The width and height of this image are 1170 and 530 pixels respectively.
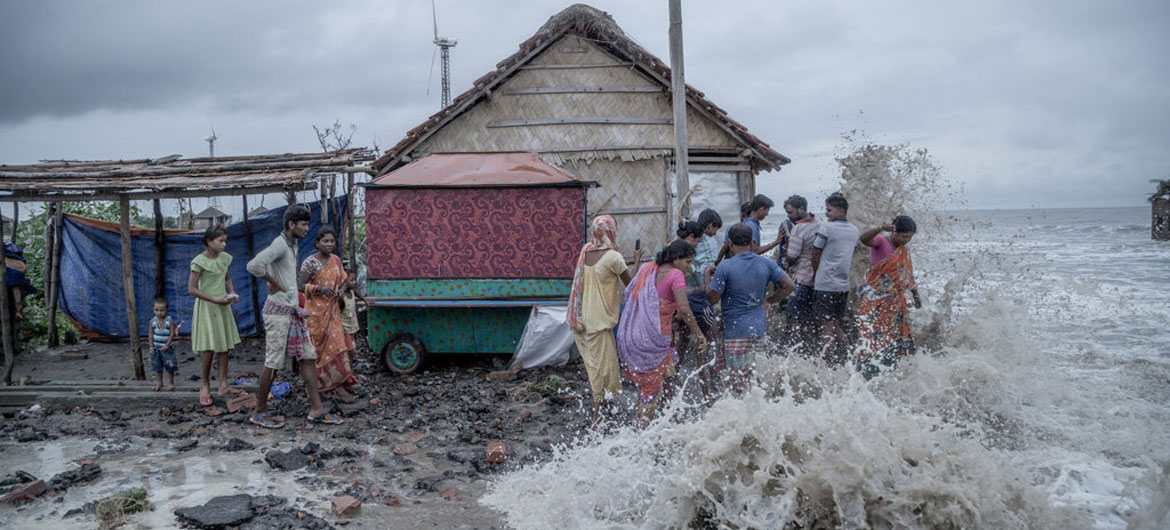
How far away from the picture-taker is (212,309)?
669 cm

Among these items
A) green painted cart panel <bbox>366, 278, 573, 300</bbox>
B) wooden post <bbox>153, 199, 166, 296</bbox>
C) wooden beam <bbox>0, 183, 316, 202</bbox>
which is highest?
wooden beam <bbox>0, 183, 316, 202</bbox>

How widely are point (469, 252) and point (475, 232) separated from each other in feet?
0.77

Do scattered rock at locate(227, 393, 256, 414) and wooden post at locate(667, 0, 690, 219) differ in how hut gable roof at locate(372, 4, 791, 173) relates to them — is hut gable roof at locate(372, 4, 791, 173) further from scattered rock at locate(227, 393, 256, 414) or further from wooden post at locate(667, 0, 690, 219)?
scattered rock at locate(227, 393, 256, 414)

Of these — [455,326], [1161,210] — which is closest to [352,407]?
[455,326]

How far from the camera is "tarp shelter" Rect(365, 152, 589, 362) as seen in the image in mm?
8031

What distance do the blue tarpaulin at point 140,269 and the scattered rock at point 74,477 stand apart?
537 centimetres

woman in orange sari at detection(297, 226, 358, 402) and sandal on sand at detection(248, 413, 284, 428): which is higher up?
woman in orange sari at detection(297, 226, 358, 402)

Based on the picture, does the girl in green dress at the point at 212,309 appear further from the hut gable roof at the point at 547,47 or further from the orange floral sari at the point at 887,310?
the orange floral sari at the point at 887,310

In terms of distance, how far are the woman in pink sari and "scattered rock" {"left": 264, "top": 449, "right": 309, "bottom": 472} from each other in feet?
7.93

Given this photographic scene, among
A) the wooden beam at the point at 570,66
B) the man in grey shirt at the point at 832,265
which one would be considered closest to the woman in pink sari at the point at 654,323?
the man in grey shirt at the point at 832,265

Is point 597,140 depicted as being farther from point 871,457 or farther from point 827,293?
point 871,457

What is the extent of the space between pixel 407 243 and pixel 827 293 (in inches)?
176

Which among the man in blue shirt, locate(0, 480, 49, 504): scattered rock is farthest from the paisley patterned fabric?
locate(0, 480, 49, 504): scattered rock

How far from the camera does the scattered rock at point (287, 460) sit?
198 inches
